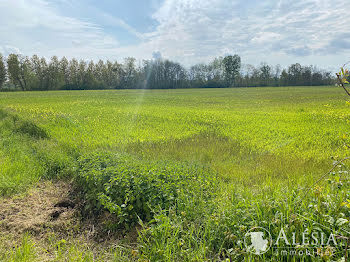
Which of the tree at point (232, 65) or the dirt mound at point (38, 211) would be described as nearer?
the dirt mound at point (38, 211)

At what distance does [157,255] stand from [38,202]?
3.24m

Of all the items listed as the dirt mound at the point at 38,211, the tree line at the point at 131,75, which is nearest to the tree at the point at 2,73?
the tree line at the point at 131,75

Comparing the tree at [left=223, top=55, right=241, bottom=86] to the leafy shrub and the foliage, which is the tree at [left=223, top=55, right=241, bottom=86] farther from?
the leafy shrub

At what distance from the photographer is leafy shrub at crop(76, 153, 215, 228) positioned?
399cm

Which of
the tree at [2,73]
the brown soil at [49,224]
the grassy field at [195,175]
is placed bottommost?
the brown soil at [49,224]

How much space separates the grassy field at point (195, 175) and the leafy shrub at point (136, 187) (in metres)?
0.02

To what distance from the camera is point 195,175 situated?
502 cm

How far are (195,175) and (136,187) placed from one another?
4.61 ft

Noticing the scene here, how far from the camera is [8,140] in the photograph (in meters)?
8.75

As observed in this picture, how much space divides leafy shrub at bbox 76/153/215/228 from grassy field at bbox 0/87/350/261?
0.08 ft

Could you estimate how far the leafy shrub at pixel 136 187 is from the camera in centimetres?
399

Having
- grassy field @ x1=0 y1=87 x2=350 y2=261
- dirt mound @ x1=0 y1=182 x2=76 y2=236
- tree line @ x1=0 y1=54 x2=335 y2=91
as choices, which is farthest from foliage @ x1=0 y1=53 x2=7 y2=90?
dirt mound @ x1=0 y1=182 x2=76 y2=236

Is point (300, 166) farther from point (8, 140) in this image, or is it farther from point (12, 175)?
point (8, 140)

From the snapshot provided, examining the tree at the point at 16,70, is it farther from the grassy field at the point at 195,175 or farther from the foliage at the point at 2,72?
the grassy field at the point at 195,175
